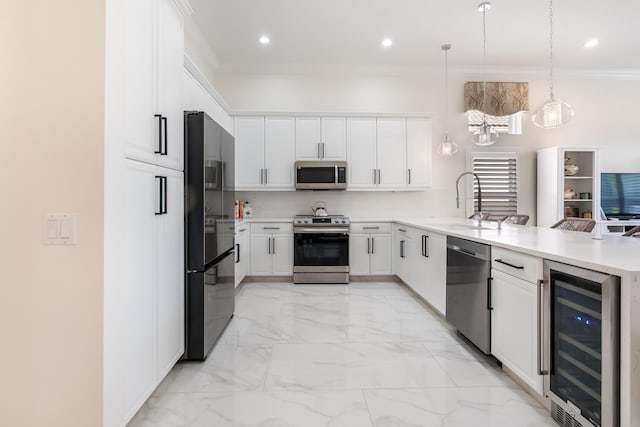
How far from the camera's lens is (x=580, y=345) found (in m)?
1.57

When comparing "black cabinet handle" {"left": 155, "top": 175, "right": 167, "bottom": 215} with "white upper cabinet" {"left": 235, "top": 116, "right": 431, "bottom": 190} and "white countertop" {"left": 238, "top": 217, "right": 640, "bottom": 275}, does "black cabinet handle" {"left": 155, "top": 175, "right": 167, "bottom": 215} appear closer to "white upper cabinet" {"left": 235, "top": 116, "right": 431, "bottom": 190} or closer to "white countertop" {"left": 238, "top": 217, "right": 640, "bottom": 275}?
"white countertop" {"left": 238, "top": 217, "right": 640, "bottom": 275}

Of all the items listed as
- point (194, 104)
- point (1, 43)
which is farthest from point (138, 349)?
point (194, 104)

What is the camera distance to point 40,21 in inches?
54.6

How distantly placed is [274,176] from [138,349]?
11.6 ft

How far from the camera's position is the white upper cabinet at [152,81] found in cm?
166

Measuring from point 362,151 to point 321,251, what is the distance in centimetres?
161

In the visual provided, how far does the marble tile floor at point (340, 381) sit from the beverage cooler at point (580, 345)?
0.26 m

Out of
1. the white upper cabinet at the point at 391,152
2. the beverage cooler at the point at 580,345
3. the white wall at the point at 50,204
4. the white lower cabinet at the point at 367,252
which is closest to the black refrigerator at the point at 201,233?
the white wall at the point at 50,204

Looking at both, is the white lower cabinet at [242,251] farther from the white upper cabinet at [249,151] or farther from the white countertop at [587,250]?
the white countertop at [587,250]

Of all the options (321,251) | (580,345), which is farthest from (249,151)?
(580,345)

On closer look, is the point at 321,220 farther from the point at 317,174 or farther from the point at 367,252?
the point at 367,252

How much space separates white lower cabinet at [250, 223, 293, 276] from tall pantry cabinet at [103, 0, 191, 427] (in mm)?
2547

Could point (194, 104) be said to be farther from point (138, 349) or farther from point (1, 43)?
point (138, 349)

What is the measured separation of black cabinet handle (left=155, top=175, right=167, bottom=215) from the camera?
1974mm
